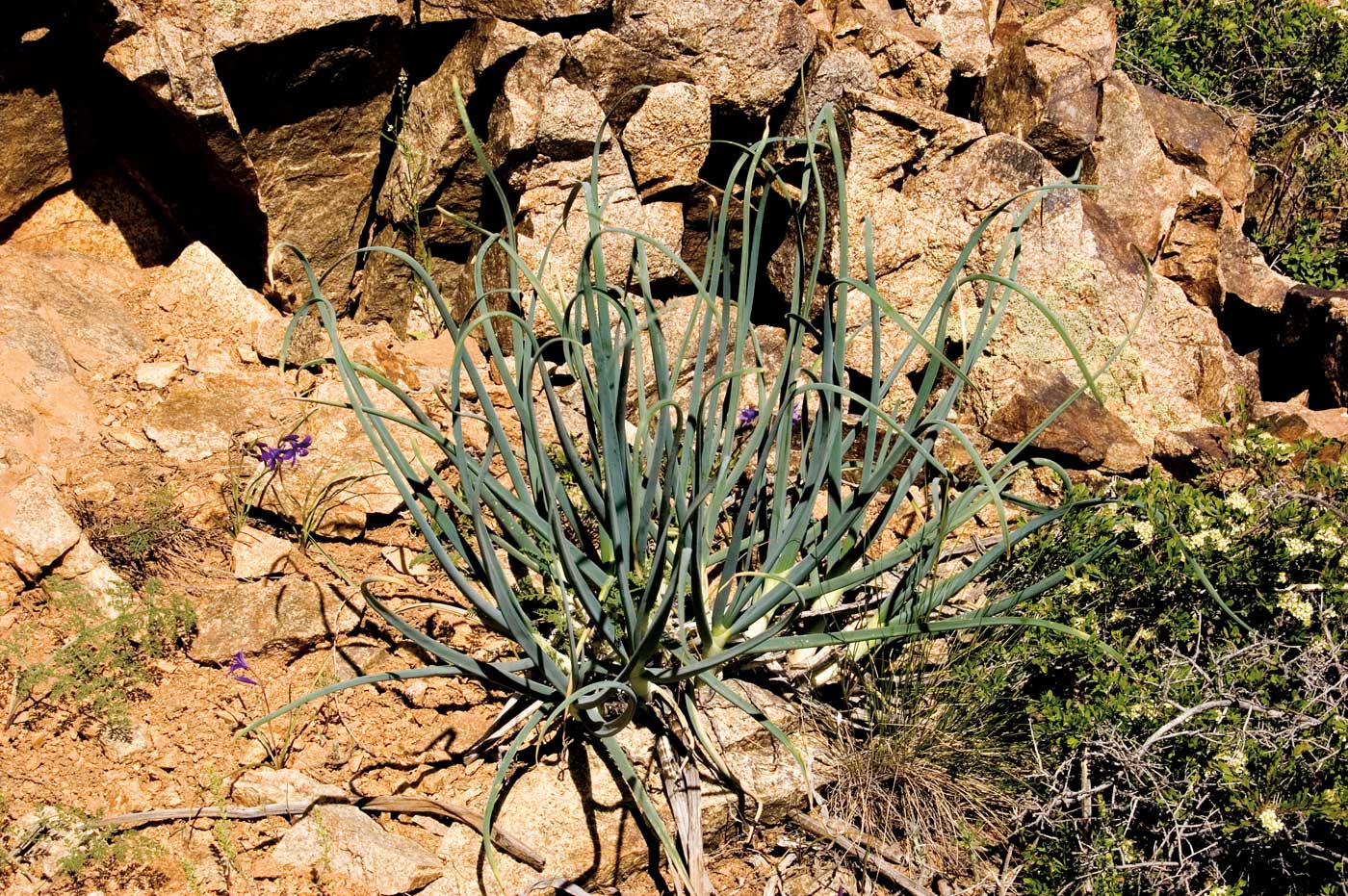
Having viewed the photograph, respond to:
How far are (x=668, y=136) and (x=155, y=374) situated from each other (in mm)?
1531

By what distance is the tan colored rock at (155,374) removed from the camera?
2779mm

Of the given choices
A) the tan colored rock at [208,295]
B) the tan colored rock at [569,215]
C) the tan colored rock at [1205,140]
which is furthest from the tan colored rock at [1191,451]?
the tan colored rock at [208,295]

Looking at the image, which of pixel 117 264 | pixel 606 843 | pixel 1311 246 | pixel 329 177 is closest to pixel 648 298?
pixel 606 843

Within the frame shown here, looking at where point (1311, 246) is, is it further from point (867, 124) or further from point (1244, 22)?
point (867, 124)

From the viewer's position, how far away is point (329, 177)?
3123 mm

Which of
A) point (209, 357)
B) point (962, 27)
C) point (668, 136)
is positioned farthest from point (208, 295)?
point (962, 27)

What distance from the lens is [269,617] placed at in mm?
2338

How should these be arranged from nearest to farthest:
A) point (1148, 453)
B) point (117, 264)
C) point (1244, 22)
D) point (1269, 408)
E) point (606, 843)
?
point (606, 843) → point (117, 264) → point (1148, 453) → point (1269, 408) → point (1244, 22)

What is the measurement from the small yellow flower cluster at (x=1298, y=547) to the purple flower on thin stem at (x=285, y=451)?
2.13 m

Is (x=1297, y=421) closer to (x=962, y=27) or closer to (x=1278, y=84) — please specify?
(x=962, y=27)

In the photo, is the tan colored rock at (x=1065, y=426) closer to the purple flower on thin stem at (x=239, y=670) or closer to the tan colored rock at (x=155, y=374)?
the purple flower on thin stem at (x=239, y=670)

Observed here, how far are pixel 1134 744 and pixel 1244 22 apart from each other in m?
3.61

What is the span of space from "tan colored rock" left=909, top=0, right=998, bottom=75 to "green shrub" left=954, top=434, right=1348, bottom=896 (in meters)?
1.76

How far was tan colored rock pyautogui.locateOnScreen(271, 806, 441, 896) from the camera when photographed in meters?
1.95
